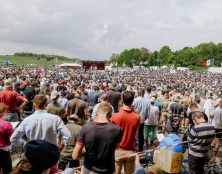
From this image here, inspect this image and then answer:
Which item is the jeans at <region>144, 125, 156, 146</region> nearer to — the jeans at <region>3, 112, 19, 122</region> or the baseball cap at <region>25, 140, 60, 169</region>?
the jeans at <region>3, 112, 19, 122</region>

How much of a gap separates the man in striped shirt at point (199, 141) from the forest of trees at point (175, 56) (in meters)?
118

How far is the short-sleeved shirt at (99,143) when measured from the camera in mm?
3928

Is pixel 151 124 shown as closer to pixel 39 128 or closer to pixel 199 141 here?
A: pixel 199 141

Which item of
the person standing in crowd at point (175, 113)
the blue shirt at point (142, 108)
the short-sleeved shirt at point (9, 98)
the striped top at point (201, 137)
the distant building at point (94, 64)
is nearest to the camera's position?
the striped top at point (201, 137)

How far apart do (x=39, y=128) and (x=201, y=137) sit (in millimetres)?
2768

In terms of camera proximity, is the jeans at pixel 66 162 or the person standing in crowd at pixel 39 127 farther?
the jeans at pixel 66 162

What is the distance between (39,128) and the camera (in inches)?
184

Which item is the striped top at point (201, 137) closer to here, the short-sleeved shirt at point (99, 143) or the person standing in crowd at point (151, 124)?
the short-sleeved shirt at point (99, 143)

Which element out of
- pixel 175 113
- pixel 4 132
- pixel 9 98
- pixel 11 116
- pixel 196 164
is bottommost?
pixel 196 164

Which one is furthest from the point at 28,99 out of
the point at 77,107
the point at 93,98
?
the point at 93,98

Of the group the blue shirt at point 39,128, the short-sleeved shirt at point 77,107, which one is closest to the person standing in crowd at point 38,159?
the blue shirt at point 39,128

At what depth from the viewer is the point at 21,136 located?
465 cm

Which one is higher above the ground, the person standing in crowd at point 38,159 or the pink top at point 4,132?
the person standing in crowd at point 38,159

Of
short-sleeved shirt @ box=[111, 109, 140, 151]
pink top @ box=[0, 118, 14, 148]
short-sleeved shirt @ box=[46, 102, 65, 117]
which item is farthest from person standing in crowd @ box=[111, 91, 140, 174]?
short-sleeved shirt @ box=[46, 102, 65, 117]
